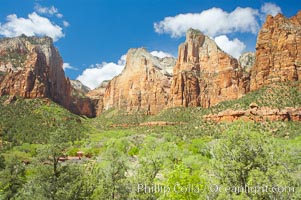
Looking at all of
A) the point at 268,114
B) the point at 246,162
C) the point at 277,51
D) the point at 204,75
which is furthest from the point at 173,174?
the point at 204,75

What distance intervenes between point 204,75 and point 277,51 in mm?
57487

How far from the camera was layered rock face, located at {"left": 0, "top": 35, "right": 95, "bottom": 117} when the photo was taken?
141750 mm

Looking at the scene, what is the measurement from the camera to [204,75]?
175375 mm

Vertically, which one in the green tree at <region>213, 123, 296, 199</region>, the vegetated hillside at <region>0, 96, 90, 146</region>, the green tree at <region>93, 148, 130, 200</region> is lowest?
the green tree at <region>93, 148, 130, 200</region>

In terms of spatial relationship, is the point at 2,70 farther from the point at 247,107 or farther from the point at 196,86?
the point at 247,107

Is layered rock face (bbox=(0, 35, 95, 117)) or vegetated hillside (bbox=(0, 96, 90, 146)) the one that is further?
layered rock face (bbox=(0, 35, 95, 117))

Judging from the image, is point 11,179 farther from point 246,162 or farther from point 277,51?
point 277,51

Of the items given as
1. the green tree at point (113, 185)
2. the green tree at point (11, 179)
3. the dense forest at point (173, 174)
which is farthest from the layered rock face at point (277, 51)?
the green tree at point (11, 179)

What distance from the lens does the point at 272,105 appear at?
299 ft

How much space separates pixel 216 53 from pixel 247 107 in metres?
85.7

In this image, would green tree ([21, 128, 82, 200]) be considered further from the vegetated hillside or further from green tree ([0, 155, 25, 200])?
the vegetated hillside

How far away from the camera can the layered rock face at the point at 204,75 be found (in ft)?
522

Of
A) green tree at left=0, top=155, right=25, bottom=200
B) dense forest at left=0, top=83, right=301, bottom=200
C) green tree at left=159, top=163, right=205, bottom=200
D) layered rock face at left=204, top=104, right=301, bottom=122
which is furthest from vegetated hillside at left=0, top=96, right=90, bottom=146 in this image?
green tree at left=159, top=163, right=205, bottom=200

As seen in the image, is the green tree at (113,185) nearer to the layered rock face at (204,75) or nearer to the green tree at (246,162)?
the green tree at (246,162)
